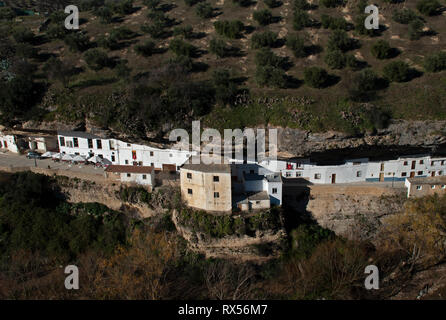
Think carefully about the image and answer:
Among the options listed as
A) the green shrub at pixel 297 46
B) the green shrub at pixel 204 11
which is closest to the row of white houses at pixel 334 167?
the green shrub at pixel 297 46

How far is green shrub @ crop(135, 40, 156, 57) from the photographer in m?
37.2

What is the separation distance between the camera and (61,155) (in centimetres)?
3456

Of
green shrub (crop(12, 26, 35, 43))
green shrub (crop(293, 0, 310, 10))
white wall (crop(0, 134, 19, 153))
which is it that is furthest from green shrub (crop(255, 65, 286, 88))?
green shrub (crop(12, 26, 35, 43))

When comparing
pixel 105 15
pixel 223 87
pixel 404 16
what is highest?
pixel 105 15

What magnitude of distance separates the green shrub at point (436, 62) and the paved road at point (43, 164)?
1259 inches

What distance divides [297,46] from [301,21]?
19.4 ft

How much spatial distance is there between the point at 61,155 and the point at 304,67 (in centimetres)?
2611

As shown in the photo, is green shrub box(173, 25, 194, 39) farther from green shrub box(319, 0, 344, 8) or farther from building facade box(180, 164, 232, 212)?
building facade box(180, 164, 232, 212)

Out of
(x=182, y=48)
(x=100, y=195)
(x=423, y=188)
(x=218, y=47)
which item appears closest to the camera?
(x=423, y=188)

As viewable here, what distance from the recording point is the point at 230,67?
3488cm

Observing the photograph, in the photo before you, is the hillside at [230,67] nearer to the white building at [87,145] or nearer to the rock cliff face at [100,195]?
the white building at [87,145]

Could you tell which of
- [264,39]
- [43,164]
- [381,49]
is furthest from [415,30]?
[43,164]

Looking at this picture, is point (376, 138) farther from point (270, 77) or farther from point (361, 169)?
point (270, 77)

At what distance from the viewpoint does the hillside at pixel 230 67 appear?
94.7 feet
